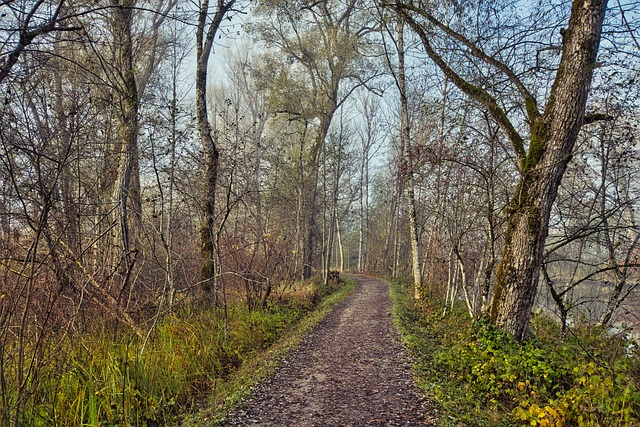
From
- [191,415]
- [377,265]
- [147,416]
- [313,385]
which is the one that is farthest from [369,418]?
[377,265]

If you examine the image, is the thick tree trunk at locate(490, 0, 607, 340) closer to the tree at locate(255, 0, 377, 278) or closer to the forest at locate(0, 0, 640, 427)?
the forest at locate(0, 0, 640, 427)

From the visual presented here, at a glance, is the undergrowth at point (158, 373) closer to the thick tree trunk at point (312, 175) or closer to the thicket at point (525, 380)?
the thicket at point (525, 380)

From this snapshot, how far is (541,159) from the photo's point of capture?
5.54m

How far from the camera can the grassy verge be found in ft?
13.8

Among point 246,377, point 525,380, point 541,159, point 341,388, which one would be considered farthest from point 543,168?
point 246,377

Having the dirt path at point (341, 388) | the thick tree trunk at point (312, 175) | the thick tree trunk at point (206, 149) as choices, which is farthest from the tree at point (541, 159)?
the thick tree trunk at point (312, 175)

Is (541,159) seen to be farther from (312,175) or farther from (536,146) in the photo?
(312,175)

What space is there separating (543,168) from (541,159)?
0.51 ft

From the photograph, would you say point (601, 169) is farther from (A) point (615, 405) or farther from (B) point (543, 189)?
(A) point (615, 405)

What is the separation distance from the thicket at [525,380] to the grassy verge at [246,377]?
213cm

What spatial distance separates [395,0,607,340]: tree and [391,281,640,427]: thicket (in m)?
0.60

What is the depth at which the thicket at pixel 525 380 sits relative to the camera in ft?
12.4

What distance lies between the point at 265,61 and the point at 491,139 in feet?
39.2

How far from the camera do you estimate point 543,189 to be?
219 inches
